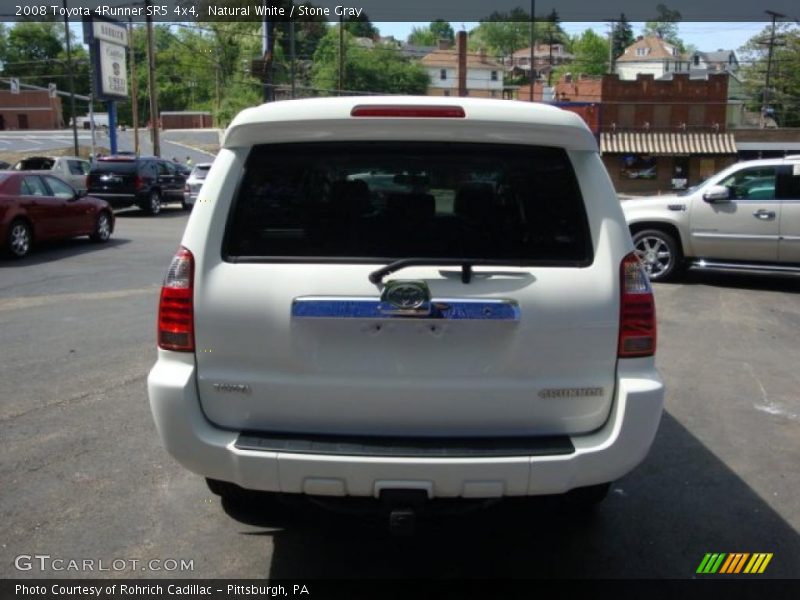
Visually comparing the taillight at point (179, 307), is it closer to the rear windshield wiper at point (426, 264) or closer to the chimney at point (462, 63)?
the rear windshield wiper at point (426, 264)

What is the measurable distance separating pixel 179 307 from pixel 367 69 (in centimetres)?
8151

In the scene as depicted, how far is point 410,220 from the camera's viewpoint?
317 cm

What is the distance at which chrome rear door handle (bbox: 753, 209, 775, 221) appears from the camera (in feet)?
34.5

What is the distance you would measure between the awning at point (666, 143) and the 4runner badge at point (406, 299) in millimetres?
53595

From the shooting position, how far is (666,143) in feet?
180

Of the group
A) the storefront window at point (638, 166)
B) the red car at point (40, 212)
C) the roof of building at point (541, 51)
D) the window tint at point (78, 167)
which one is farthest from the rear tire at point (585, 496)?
the roof of building at point (541, 51)

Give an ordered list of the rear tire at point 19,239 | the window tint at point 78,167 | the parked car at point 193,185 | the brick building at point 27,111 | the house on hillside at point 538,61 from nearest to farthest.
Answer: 1. the rear tire at point 19,239
2. the window tint at point 78,167
3. the parked car at point 193,185
4. the brick building at point 27,111
5. the house on hillside at point 538,61

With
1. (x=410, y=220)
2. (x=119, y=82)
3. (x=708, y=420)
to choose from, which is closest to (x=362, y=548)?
(x=410, y=220)

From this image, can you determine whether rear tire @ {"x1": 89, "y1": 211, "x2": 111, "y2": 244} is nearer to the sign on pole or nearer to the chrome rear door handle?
the chrome rear door handle

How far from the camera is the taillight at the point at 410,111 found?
2966 millimetres

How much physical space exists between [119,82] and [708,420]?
34.3m

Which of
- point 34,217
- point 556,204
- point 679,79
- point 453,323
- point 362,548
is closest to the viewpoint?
point 453,323

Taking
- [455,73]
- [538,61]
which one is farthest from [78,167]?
[538,61]

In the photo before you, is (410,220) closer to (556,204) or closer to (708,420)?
(556,204)
